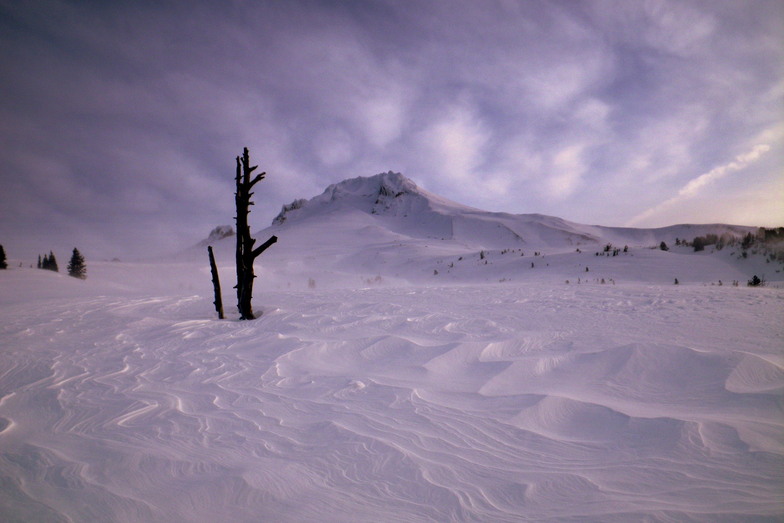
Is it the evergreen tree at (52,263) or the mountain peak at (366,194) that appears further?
the mountain peak at (366,194)

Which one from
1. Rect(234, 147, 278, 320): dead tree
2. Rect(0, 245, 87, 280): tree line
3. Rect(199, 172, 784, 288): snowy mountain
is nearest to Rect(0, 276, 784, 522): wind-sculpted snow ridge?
Rect(234, 147, 278, 320): dead tree

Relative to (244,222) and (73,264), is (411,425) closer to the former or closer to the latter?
(244,222)

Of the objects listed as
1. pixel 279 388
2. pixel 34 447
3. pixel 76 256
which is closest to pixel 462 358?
pixel 279 388

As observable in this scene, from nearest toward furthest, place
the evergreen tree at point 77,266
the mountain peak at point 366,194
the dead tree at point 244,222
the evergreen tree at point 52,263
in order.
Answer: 1. the dead tree at point 244,222
2. the evergreen tree at point 77,266
3. the evergreen tree at point 52,263
4. the mountain peak at point 366,194

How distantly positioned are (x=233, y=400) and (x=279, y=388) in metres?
0.37

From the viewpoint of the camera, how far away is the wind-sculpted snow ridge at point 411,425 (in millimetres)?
1522

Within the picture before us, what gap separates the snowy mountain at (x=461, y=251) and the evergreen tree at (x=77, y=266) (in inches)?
301

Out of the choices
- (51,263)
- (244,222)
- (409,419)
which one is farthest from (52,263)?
(409,419)

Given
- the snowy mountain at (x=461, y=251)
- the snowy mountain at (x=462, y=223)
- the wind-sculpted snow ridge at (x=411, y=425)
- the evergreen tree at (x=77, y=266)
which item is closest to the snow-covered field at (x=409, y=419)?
the wind-sculpted snow ridge at (x=411, y=425)

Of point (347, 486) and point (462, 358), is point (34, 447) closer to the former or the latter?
point (347, 486)

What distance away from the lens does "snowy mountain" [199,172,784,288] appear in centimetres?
1190

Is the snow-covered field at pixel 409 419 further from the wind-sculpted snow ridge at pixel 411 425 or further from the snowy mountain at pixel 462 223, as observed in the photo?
the snowy mountain at pixel 462 223

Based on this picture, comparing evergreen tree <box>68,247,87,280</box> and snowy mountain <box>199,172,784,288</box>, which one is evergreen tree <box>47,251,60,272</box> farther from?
snowy mountain <box>199,172,784,288</box>

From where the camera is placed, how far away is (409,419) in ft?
7.43
